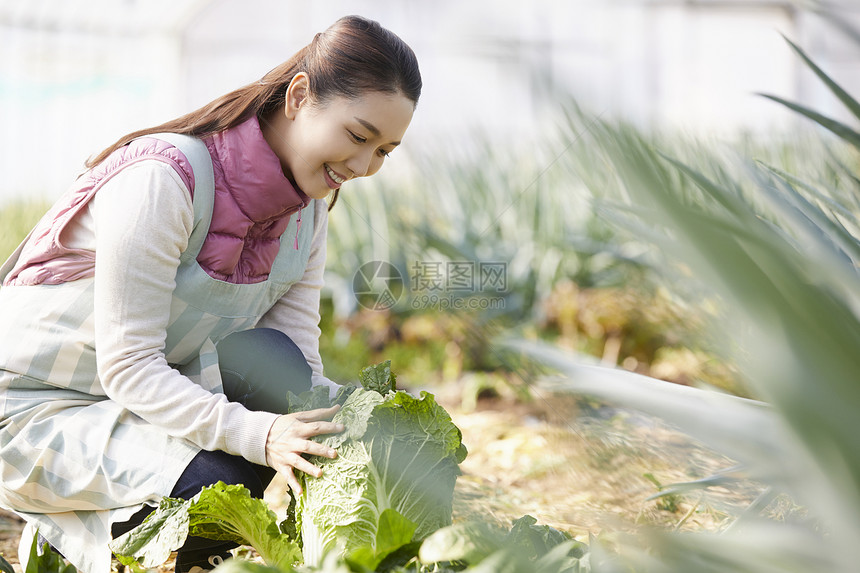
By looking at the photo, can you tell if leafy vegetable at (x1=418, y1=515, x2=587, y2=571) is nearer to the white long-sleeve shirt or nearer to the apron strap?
the white long-sleeve shirt

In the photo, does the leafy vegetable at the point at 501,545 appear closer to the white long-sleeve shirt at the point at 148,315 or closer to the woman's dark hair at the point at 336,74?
the white long-sleeve shirt at the point at 148,315

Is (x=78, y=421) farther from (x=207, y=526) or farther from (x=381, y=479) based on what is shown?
(x=381, y=479)

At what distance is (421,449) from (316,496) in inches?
7.3

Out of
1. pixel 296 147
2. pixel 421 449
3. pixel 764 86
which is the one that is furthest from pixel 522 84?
pixel 764 86

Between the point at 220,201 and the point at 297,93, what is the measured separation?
248 mm

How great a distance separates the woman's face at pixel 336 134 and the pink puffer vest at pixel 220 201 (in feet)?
0.15

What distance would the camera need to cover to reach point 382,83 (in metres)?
1.36

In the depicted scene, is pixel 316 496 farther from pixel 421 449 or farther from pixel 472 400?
pixel 472 400

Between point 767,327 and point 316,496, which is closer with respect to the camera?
point 767,327

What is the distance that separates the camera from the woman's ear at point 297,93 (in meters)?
1.42

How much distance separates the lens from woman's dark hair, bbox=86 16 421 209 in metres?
1.36

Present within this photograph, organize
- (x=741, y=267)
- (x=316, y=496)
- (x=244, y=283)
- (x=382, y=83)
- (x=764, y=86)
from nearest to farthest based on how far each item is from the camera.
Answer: (x=741, y=267), (x=316, y=496), (x=382, y=83), (x=244, y=283), (x=764, y=86)

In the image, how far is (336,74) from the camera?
1362 mm

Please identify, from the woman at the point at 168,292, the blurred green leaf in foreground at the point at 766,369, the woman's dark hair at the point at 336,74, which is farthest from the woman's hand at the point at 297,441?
the blurred green leaf in foreground at the point at 766,369
